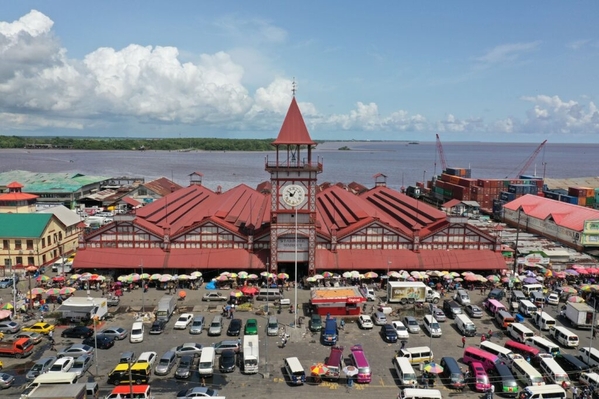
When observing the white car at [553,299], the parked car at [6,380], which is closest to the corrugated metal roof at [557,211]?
the white car at [553,299]

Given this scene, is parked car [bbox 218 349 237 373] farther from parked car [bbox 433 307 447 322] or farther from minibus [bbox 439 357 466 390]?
parked car [bbox 433 307 447 322]

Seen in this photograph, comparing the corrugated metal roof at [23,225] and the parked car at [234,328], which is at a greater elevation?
the corrugated metal roof at [23,225]

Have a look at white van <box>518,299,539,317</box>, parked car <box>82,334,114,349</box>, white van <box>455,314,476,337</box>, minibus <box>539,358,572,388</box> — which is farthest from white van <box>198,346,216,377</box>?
white van <box>518,299,539,317</box>

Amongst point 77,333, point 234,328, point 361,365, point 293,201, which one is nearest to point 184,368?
point 234,328

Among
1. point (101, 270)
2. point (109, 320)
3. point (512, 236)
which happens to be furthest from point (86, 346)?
point (512, 236)

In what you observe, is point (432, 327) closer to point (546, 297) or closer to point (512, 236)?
point (546, 297)

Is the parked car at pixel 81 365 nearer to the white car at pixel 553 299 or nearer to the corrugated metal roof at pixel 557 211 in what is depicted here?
the white car at pixel 553 299

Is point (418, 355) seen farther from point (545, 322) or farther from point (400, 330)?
point (545, 322)
